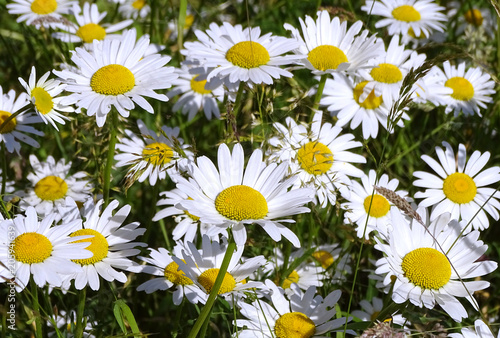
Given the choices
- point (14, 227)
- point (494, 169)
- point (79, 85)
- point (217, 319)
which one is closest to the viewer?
point (14, 227)

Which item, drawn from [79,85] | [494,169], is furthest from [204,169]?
[494,169]

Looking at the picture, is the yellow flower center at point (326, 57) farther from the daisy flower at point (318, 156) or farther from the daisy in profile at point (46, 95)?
the daisy in profile at point (46, 95)

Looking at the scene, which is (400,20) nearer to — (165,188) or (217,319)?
(165,188)

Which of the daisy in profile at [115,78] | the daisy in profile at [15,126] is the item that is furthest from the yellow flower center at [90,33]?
the daisy in profile at [115,78]

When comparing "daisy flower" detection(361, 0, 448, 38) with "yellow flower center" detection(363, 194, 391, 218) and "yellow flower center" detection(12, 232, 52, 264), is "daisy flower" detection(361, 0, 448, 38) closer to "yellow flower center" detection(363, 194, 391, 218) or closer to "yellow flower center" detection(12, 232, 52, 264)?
"yellow flower center" detection(363, 194, 391, 218)

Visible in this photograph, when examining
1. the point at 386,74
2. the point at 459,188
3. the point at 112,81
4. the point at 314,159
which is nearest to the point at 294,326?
the point at 314,159

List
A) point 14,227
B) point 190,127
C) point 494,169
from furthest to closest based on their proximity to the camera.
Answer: point 190,127 < point 494,169 < point 14,227

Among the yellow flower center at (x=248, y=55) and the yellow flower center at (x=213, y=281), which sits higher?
the yellow flower center at (x=248, y=55)

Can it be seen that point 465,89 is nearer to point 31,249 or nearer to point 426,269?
point 426,269
